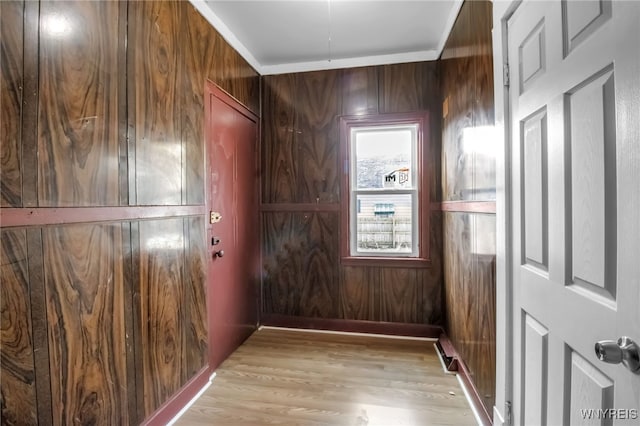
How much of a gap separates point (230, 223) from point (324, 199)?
3.19 ft

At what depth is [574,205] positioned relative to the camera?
0.95 metres

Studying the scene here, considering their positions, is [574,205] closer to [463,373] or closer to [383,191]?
[463,373]

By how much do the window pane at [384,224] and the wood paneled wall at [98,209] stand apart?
1643 mm

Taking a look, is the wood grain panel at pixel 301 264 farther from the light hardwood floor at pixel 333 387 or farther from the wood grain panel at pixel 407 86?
the wood grain panel at pixel 407 86

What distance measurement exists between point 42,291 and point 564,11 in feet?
6.78

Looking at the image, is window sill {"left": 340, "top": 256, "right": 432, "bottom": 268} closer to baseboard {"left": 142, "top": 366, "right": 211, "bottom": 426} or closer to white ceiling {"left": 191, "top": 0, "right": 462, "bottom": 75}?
baseboard {"left": 142, "top": 366, "right": 211, "bottom": 426}

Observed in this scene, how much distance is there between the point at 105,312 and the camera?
1376mm

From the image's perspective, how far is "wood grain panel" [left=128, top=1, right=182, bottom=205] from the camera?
1.56 metres

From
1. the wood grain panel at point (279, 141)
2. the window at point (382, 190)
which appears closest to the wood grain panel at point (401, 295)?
the window at point (382, 190)

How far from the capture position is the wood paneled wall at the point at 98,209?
1052 millimetres

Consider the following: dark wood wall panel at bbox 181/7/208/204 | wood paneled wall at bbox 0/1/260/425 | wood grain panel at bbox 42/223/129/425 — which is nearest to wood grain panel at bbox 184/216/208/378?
wood paneled wall at bbox 0/1/260/425

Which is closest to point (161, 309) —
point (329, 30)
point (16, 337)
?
point (16, 337)

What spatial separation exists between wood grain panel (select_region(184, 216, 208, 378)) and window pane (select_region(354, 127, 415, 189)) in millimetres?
1657

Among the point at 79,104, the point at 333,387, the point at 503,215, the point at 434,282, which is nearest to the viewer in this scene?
the point at 79,104
